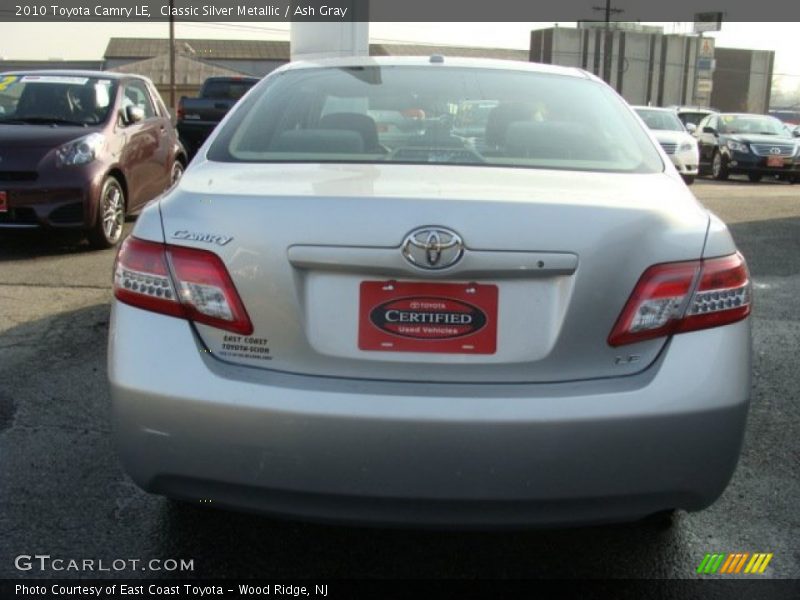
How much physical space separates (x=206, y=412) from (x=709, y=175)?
2001 centimetres

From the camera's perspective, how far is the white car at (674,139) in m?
16.0

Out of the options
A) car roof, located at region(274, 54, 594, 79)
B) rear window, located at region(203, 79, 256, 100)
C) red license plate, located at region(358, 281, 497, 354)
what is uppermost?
car roof, located at region(274, 54, 594, 79)

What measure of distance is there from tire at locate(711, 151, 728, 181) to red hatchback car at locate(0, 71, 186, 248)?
45.0ft

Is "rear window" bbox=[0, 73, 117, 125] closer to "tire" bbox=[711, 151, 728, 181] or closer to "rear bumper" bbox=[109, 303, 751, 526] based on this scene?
"rear bumper" bbox=[109, 303, 751, 526]

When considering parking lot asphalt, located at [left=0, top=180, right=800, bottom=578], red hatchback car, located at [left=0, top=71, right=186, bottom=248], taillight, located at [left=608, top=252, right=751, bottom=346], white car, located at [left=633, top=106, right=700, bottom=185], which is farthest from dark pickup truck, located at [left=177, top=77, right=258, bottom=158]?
taillight, located at [left=608, top=252, right=751, bottom=346]

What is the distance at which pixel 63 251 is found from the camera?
23.8 ft

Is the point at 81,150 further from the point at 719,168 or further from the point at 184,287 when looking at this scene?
the point at 719,168

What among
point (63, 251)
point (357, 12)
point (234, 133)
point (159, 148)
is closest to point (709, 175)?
point (357, 12)

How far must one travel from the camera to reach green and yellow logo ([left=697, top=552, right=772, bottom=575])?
2.58 meters

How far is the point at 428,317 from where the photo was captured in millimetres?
2062

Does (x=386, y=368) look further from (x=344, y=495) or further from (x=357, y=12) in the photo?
(x=357, y=12)

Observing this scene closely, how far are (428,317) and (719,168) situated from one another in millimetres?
A: 18881

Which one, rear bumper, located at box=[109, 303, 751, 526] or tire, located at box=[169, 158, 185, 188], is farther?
tire, located at box=[169, 158, 185, 188]
